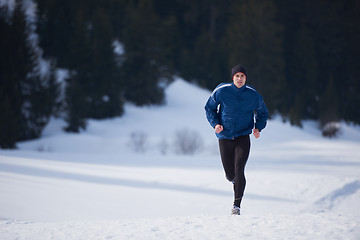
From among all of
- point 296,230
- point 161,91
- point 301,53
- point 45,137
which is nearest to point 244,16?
point 301,53

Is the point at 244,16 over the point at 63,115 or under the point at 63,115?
over

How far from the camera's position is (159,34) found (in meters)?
32.0

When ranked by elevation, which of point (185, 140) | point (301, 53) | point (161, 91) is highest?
point (301, 53)

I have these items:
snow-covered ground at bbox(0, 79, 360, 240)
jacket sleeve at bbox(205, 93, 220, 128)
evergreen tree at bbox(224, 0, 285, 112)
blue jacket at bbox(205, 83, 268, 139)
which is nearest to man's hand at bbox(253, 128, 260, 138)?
blue jacket at bbox(205, 83, 268, 139)

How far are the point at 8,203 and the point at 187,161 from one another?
942cm

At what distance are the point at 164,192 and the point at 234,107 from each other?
209 inches

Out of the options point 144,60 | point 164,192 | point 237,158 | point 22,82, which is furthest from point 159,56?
point 237,158

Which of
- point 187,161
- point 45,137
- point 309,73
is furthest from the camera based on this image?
point 309,73

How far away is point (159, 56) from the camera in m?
31.3

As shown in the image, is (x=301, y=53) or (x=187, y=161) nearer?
(x=187, y=161)

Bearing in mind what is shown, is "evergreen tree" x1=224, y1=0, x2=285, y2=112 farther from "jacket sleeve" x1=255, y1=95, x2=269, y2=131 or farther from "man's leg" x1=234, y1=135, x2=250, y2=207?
"man's leg" x1=234, y1=135, x2=250, y2=207

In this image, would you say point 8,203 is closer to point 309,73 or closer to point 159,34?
point 159,34

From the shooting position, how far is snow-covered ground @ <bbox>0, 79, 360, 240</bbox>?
13.4 feet

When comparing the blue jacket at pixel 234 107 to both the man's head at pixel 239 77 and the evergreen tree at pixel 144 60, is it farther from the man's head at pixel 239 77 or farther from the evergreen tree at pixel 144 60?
the evergreen tree at pixel 144 60
